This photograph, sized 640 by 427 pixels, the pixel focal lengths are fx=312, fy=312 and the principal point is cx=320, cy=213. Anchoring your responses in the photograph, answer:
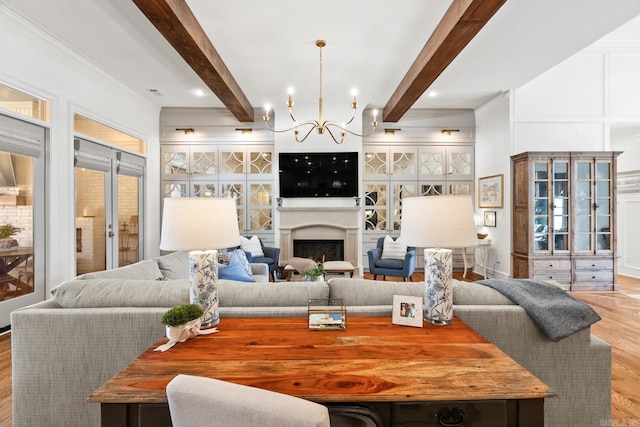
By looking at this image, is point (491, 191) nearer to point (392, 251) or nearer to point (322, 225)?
point (392, 251)

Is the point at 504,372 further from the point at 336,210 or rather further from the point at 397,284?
the point at 336,210

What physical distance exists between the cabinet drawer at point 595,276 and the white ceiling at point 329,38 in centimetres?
287

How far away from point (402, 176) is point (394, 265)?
2.06 meters

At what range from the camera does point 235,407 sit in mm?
657

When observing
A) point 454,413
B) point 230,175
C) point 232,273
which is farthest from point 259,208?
point 454,413

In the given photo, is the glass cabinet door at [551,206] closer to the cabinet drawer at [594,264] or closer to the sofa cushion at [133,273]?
the cabinet drawer at [594,264]

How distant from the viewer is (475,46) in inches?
135

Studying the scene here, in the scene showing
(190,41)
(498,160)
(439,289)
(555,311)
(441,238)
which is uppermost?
(190,41)

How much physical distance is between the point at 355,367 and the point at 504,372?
0.47 m

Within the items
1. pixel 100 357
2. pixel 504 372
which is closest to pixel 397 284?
pixel 504 372

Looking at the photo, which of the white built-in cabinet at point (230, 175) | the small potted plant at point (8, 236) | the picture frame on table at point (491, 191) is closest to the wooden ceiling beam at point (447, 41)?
the picture frame on table at point (491, 191)

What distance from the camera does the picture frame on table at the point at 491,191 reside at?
5.05 meters

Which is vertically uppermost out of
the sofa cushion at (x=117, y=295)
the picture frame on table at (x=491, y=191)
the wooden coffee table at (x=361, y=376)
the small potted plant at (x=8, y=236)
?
the picture frame on table at (x=491, y=191)

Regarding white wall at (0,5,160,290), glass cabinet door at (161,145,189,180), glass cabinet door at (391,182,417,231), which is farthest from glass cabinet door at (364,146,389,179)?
white wall at (0,5,160,290)
